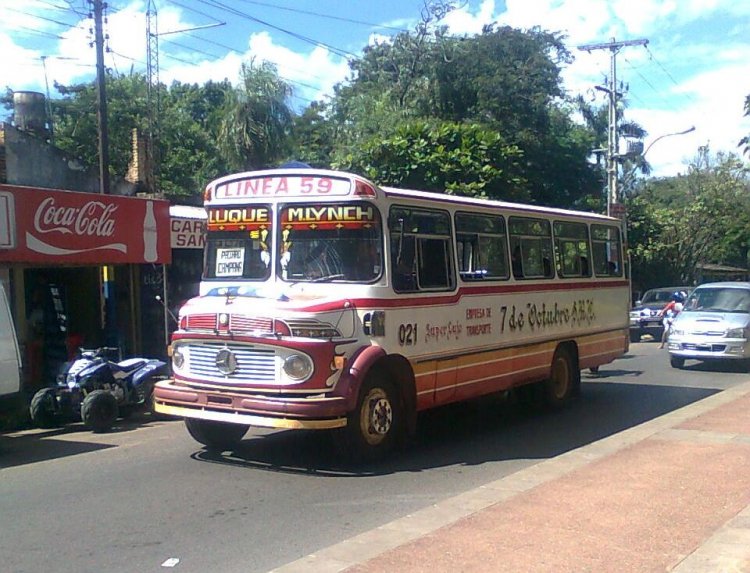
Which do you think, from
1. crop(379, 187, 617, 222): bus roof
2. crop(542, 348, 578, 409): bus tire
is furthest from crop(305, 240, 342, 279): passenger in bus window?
crop(542, 348, 578, 409): bus tire

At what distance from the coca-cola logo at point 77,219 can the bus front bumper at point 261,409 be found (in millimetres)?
5931

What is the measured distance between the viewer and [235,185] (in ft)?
32.4

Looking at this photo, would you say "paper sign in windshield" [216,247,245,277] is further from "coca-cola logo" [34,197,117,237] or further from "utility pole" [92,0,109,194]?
"utility pole" [92,0,109,194]

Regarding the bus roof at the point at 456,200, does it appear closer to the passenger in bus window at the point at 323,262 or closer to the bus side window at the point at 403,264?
the bus side window at the point at 403,264

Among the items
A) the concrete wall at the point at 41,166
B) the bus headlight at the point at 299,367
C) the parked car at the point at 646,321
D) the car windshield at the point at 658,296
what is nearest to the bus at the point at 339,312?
the bus headlight at the point at 299,367

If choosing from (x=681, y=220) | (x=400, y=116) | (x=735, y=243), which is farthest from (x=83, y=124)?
(x=735, y=243)

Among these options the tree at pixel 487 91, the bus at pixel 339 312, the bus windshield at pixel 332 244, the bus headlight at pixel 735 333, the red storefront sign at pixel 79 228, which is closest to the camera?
the bus at pixel 339 312

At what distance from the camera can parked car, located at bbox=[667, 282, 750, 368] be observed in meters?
18.2

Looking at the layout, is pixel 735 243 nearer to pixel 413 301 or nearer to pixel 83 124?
pixel 83 124

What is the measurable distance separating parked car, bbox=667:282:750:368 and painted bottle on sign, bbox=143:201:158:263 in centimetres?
1096

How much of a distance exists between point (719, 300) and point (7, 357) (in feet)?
49.6

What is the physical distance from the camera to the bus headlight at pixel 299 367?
845 centimetres

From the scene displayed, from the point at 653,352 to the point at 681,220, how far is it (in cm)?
2210

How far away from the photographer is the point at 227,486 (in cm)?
821
